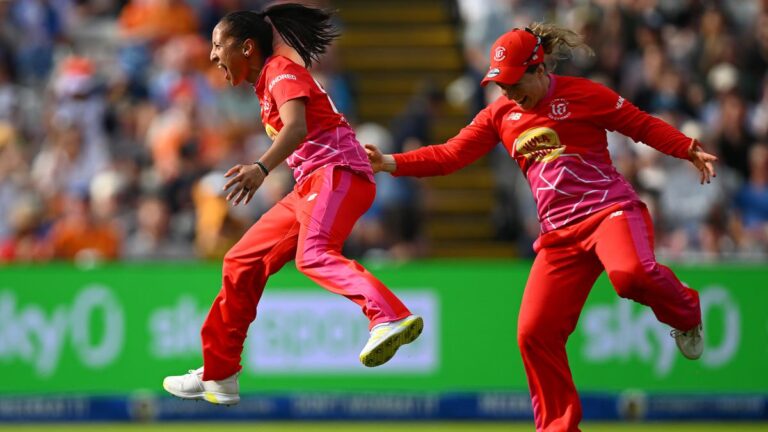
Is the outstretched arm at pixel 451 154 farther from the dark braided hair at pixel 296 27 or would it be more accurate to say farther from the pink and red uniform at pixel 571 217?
the dark braided hair at pixel 296 27

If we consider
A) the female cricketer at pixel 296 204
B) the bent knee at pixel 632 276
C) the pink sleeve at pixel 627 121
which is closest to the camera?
the female cricketer at pixel 296 204

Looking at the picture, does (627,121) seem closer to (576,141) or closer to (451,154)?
(576,141)

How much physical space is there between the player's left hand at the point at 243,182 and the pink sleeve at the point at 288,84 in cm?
56

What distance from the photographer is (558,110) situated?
9.10m

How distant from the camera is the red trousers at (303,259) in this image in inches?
335

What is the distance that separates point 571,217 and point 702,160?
0.86 meters

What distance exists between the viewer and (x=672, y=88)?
16.9 m

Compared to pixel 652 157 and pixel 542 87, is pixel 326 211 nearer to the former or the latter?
pixel 542 87

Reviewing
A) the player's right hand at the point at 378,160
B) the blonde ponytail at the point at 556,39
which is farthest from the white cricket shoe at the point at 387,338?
the blonde ponytail at the point at 556,39

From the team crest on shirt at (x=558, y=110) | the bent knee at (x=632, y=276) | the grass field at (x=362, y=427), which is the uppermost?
the team crest on shirt at (x=558, y=110)

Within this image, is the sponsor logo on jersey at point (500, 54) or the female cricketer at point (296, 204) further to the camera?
the sponsor logo on jersey at point (500, 54)

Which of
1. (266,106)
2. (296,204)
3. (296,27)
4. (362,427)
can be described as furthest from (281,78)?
(362,427)

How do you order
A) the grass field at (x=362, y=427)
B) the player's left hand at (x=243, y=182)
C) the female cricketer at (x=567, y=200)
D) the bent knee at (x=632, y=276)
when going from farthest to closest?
the grass field at (x=362, y=427)
the female cricketer at (x=567, y=200)
the bent knee at (x=632, y=276)
the player's left hand at (x=243, y=182)

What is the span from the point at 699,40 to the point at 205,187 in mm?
6452
